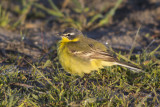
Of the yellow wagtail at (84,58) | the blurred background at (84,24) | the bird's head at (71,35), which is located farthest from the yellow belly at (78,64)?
the blurred background at (84,24)

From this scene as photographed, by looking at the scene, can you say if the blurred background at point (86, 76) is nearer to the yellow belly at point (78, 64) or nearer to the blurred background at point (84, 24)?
the blurred background at point (84, 24)

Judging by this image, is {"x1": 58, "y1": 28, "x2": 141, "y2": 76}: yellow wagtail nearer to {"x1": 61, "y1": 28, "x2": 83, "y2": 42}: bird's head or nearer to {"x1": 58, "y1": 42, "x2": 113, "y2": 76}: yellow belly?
{"x1": 58, "y1": 42, "x2": 113, "y2": 76}: yellow belly

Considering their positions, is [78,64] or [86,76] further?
[86,76]

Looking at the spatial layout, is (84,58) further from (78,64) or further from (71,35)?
(71,35)

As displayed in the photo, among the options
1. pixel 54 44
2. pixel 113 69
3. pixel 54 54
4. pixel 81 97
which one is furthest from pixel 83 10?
pixel 81 97

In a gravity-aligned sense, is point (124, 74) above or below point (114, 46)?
below

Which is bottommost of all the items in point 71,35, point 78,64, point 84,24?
point 78,64

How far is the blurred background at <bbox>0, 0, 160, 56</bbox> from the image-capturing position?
647cm

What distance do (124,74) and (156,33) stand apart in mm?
2974

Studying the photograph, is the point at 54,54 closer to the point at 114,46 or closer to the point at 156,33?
the point at 114,46

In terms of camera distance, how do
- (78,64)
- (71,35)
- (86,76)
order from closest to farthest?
(78,64) < (86,76) < (71,35)

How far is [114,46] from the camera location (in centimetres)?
630

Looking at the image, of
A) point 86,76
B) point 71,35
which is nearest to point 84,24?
point 71,35

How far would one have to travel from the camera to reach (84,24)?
748 centimetres
